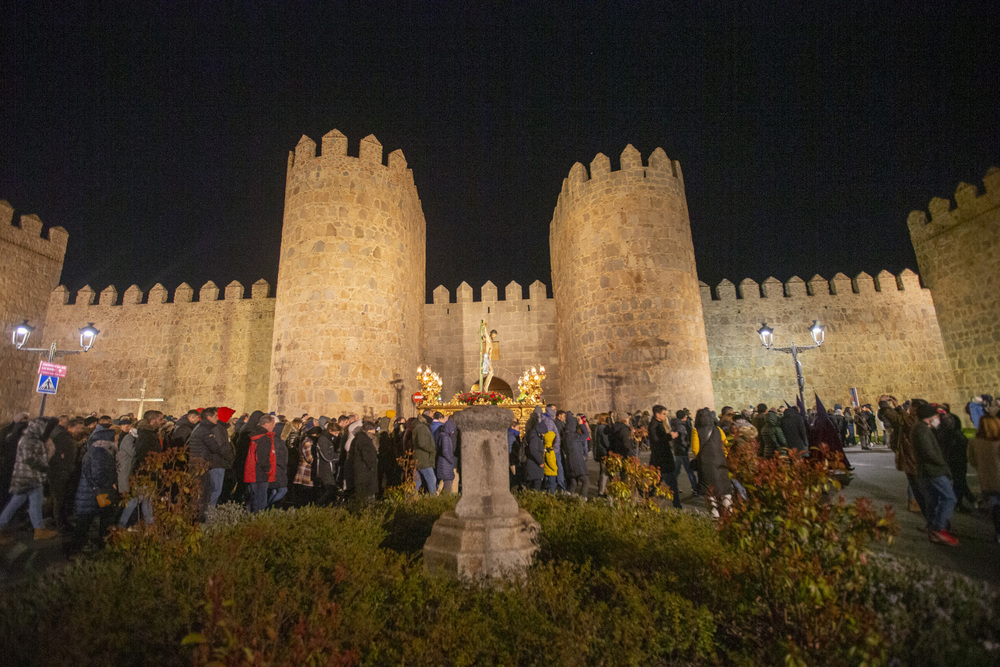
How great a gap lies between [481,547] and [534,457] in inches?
151

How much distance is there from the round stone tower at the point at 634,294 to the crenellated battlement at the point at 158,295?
13.0 meters

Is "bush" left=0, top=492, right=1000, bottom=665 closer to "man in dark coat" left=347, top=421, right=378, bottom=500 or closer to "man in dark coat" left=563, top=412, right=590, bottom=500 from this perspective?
"man in dark coat" left=347, top=421, right=378, bottom=500

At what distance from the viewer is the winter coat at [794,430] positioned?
26.0 feet

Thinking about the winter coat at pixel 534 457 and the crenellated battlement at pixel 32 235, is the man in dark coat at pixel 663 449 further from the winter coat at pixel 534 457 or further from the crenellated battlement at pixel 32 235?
the crenellated battlement at pixel 32 235

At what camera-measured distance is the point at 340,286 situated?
44.0 feet

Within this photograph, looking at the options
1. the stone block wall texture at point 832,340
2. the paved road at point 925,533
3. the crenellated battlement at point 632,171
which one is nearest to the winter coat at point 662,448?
the paved road at point 925,533

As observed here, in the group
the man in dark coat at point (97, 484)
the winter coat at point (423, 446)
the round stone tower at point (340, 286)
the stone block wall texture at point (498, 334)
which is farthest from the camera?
the stone block wall texture at point (498, 334)

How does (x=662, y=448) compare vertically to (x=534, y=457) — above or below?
above

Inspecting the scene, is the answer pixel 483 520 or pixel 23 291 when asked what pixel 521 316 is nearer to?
pixel 483 520

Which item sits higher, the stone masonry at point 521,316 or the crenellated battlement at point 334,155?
the crenellated battlement at point 334,155

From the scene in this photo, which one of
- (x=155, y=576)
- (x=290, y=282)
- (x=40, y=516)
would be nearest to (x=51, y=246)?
(x=290, y=282)

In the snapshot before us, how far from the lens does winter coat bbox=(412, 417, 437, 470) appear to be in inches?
307

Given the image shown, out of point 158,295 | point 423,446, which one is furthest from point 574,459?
point 158,295

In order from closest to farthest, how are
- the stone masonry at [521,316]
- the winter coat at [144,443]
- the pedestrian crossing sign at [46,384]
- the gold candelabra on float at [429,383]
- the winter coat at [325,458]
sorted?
the winter coat at [144,443]
the winter coat at [325,458]
the pedestrian crossing sign at [46,384]
the gold candelabra on float at [429,383]
the stone masonry at [521,316]
